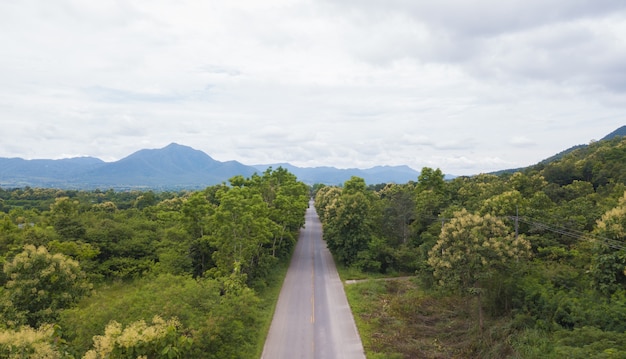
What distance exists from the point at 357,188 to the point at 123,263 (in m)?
28.8

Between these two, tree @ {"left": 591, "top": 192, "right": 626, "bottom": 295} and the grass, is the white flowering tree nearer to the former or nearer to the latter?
the grass

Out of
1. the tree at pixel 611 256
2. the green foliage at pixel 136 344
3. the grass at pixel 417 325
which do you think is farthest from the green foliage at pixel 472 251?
the green foliage at pixel 136 344

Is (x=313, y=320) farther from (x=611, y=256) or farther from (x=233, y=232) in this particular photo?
(x=611, y=256)

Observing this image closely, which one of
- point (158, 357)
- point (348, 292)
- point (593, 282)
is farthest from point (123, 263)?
point (593, 282)

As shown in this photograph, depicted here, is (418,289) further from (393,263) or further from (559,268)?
(559,268)

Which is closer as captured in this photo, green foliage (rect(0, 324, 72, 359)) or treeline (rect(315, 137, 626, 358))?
green foliage (rect(0, 324, 72, 359))

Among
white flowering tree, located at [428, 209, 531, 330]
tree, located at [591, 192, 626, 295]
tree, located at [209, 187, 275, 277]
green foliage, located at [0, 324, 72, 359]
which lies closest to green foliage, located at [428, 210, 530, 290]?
white flowering tree, located at [428, 209, 531, 330]

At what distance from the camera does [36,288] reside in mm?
17219

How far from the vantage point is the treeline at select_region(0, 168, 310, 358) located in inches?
393

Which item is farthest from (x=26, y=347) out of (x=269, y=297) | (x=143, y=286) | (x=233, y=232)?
(x=269, y=297)

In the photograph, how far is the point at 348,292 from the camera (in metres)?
27.2

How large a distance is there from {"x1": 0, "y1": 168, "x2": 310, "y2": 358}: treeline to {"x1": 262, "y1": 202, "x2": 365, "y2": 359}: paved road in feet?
4.35

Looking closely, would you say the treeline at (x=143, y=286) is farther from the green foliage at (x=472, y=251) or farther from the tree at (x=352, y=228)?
the green foliage at (x=472, y=251)

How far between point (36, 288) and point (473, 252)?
2216cm
